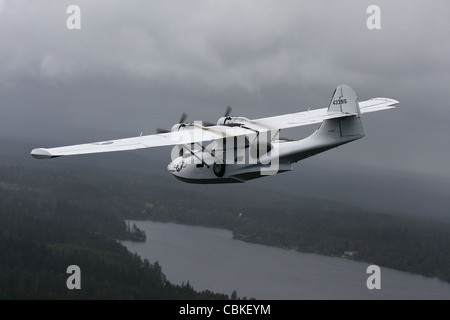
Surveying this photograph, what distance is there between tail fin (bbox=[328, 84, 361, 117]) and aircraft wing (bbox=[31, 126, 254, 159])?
205 inches

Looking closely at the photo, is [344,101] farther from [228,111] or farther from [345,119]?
[228,111]

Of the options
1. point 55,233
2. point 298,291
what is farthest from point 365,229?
point 55,233

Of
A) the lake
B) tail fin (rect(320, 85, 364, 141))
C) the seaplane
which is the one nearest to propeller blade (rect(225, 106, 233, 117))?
the seaplane

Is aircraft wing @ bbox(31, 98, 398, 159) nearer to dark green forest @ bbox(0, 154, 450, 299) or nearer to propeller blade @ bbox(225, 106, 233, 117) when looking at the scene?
propeller blade @ bbox(225, 106, 233, 117)

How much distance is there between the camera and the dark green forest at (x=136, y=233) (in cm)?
9538

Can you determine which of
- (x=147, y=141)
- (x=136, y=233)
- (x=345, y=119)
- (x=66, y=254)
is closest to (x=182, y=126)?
(x=147, y=141)

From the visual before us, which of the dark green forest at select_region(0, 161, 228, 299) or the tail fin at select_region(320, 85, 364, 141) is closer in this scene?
the tail fin at select_region(320, 85, 364, 141)

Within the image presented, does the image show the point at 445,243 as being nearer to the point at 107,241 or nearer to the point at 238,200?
the point at 238,200

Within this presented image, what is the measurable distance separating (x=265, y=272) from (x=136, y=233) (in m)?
54.0

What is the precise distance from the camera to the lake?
105m

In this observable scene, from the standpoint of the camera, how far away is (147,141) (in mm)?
22828

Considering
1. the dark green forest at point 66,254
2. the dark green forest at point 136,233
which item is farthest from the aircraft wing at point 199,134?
the dark green forest at point 136,233

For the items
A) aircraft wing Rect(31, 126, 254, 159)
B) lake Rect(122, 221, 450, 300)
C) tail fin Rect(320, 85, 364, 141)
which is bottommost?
lake Rect(122, 221, 450, 300)

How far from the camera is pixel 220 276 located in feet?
364
